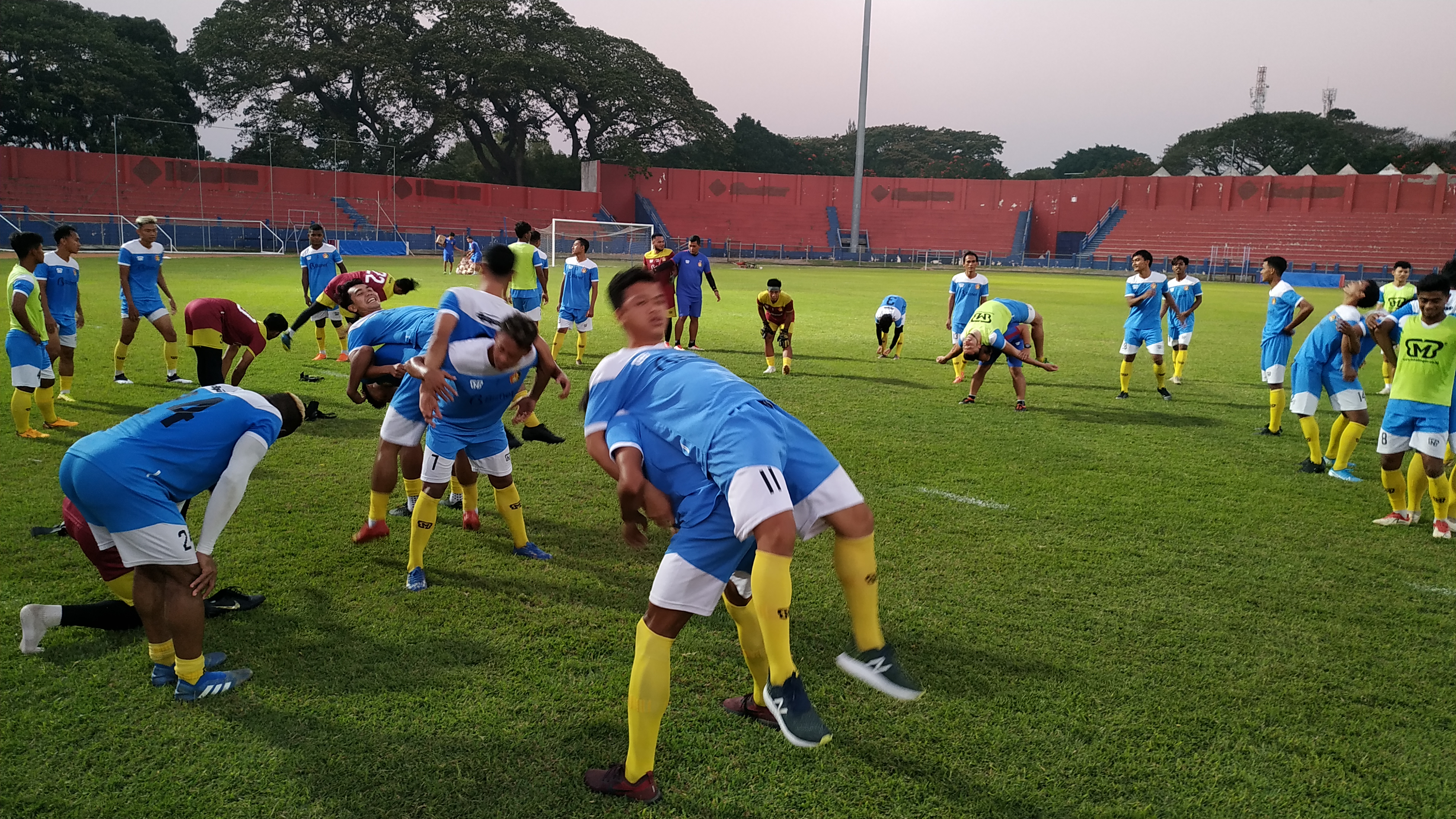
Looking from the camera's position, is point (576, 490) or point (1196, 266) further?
point (1196, 266)

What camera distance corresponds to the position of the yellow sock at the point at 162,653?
400 centimetres

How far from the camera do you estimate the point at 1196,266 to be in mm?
51594

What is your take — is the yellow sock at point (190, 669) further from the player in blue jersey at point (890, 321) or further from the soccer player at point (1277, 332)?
the player in blue jersey at point (890, 321)

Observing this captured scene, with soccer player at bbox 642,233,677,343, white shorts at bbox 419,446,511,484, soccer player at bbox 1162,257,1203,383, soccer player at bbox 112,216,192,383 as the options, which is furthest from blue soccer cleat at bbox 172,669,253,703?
soccer player at bbox 1162,257,1203,383

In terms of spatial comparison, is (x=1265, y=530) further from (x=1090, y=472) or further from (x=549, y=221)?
(x=549, y=221)

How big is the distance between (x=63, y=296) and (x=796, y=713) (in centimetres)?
1027

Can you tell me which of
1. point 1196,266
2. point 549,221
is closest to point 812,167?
point 549,221

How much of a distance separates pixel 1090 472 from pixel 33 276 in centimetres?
1062

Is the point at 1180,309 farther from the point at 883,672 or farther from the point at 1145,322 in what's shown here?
the point at 883,672

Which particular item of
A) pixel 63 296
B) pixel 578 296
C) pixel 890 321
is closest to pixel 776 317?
pixel 890 321

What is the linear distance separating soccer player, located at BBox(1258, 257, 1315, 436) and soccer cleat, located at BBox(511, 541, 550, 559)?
28.2 ft

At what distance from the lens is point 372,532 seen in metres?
5.90

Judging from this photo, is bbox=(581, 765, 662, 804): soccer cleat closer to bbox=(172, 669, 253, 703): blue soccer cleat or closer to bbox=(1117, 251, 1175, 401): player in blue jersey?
bbox=(172, 669, 253, 703): blue soccer cleat

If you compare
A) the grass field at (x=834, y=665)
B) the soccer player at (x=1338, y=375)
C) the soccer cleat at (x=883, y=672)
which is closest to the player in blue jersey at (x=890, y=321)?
the grass field at (x=834, y=665)
